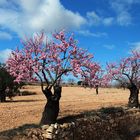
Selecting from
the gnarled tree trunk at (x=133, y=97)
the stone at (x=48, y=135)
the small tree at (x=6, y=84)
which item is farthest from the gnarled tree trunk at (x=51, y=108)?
the small tree at (x=6, y=84)

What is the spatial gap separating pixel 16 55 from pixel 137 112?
730cm

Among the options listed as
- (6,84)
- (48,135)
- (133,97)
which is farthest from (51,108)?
(6,84)

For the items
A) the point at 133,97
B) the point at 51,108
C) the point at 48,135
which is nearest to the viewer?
the point at 48,135

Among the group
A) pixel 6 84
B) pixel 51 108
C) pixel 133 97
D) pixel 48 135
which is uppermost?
pixel 6 84

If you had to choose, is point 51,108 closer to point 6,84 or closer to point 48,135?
point 48,135

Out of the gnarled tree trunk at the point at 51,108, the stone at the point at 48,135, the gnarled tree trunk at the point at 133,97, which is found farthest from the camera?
the gnarled tree trunk at the point at 133,97

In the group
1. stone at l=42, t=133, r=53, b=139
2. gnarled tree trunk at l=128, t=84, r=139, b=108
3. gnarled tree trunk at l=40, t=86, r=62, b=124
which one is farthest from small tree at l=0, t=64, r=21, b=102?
stone at l=42, t=133, r=53, b=139

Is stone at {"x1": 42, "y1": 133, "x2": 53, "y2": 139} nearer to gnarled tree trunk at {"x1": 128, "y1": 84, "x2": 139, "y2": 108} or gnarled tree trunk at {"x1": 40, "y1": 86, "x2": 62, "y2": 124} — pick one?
gnarled tree trunk at {"x1": 40, "y1": 86, "x2": 62, "y2": 124}

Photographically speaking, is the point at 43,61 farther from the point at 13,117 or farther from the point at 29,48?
Result: the point at 13,117

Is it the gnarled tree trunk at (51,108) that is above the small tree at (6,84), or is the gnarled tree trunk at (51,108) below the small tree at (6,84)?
below

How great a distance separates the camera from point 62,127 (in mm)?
13953

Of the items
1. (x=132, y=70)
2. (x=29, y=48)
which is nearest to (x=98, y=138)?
(x=29, y=48)

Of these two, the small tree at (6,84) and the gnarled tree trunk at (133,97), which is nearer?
the gnarled tree trunk at (133,97)

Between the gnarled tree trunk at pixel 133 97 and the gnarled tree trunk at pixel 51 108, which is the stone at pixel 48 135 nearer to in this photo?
the gnarled tree trunk at pixel 51 108
